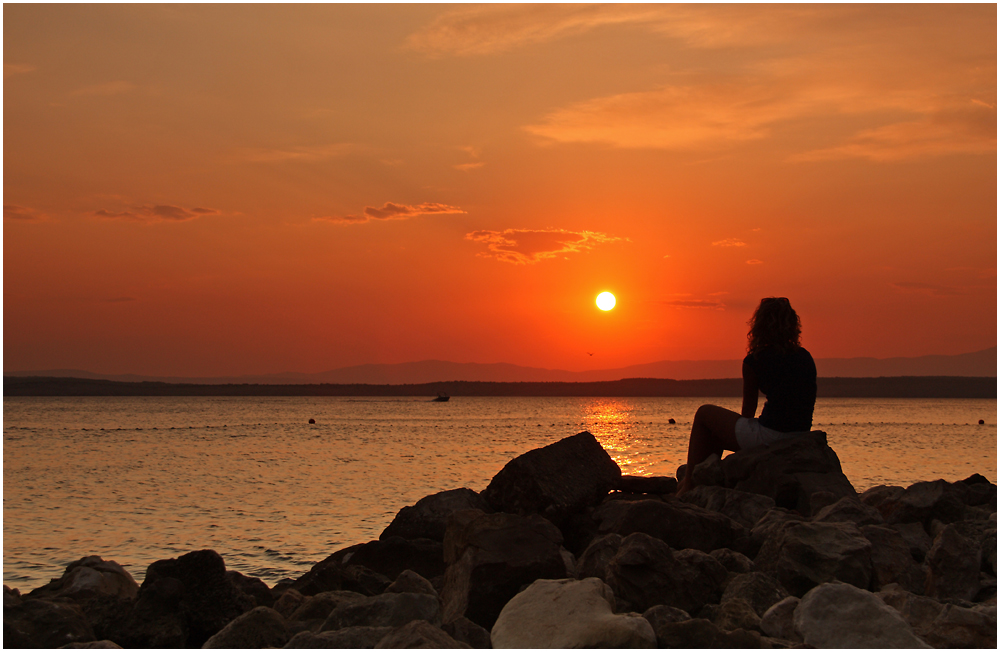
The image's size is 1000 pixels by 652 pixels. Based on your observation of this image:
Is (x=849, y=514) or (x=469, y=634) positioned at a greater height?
(x=849, y=514)

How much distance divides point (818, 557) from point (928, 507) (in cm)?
271

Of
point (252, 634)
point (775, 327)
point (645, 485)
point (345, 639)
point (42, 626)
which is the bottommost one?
point (42, 626)

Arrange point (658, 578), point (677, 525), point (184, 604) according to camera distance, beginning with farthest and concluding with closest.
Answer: point (677, 525) < point (184, 604) < point (658, 578)

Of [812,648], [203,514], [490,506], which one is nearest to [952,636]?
[812,648]

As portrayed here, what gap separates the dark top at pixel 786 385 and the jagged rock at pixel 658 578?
2.54 meters

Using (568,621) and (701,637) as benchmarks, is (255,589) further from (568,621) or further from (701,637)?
(701,637)

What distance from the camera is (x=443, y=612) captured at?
19.3 ft

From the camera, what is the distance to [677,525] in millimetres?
6754

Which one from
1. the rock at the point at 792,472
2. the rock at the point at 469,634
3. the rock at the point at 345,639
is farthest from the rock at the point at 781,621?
the rock at the point at 792,472

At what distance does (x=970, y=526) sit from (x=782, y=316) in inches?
95.5

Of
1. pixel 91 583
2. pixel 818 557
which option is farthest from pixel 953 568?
pixel 91 583

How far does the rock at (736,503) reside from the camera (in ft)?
24.8

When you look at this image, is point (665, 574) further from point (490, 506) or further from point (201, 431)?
point (201, 431)

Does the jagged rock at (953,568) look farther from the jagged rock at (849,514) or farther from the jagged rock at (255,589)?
the jagged rock at (255,589)
